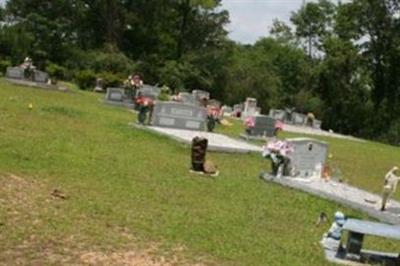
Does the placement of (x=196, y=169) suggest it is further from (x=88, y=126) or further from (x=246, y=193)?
(x=88, y=126)

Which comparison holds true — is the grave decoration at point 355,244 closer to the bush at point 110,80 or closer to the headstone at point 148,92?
the headstone at point 148,92

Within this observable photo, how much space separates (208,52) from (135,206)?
47411 mm

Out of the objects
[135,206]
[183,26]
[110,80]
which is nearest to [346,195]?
[135,206]

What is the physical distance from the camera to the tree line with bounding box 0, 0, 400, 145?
52.4 meters

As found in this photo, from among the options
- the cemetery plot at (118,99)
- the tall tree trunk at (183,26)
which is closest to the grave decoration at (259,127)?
the cemetery plot at (118,99)

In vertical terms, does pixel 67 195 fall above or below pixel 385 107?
below

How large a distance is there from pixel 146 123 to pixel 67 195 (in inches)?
507

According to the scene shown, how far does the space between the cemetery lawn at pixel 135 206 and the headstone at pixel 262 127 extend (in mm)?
6817

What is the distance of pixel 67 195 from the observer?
10656 mm

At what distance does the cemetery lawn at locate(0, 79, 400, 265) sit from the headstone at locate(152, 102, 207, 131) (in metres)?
3.83

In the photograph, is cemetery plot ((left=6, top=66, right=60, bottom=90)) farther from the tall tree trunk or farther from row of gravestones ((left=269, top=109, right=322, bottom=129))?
the tall tree trunk

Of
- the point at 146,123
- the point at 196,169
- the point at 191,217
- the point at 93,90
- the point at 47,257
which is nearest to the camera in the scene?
the point at 47,257

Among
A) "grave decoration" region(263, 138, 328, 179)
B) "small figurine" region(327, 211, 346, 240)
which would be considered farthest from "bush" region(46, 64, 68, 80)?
"small figurine" region(327, 211, 346, 240)

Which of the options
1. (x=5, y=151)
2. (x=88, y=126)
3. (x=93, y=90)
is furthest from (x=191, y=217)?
(x=93, y=90)
